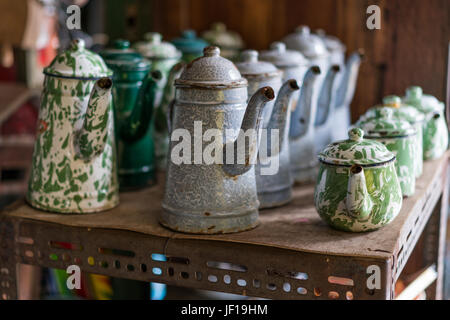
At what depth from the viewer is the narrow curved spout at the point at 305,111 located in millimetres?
1330

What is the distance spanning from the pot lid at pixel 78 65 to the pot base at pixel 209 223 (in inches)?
11.7

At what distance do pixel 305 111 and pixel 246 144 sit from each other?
35 centimetres

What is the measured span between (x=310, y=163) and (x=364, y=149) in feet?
1.17

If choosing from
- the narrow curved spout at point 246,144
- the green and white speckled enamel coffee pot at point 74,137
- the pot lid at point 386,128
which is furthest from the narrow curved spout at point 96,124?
the pot lid at point 386,128

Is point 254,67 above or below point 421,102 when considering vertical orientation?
above

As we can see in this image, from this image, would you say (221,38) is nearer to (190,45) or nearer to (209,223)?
(190,45)

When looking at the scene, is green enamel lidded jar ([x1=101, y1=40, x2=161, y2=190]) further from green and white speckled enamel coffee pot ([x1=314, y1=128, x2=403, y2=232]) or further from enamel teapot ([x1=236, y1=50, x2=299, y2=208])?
green and white speckled enamel coffee pot ([x1=314, y1=128, x2=403, y2=232])

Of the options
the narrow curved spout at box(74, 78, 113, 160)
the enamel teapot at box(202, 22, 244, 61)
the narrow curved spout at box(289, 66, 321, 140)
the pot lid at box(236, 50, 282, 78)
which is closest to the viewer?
the narrow curved spout at box(74, 78, 113, 160)

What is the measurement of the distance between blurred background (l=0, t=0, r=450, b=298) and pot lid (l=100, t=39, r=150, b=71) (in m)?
0.40

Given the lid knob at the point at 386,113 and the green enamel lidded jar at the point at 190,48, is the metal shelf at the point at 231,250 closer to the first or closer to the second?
the lid knob at the point at 386,113

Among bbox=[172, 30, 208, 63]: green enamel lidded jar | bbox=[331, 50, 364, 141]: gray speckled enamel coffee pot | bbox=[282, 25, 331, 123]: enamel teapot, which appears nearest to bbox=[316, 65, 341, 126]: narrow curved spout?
bbox=[282, 25, 331, 123]: enamel teapot

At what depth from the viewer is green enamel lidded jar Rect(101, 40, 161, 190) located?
1.29m

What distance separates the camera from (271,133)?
121cm

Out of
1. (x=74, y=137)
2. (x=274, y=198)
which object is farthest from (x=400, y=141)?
(x=74, y=137)
